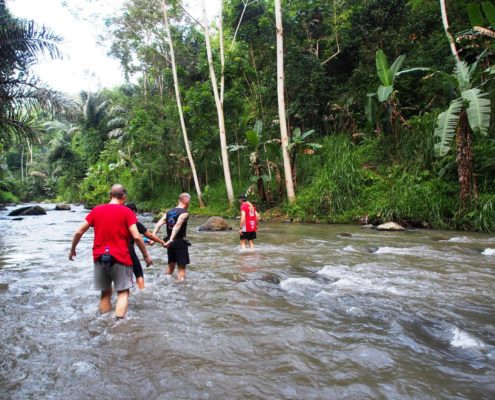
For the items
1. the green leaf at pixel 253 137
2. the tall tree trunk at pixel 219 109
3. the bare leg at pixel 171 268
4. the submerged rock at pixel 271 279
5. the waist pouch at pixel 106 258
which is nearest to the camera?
the waist pouch at pixel 106 258

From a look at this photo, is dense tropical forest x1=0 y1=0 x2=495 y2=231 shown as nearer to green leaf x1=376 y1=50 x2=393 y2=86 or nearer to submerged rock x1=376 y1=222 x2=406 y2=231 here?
green leaf x1=376 y1=50 x2=393 y2=86

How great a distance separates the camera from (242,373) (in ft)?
10.4

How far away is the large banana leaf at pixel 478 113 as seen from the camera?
33.6 feet

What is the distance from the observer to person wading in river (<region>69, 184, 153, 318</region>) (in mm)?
4559

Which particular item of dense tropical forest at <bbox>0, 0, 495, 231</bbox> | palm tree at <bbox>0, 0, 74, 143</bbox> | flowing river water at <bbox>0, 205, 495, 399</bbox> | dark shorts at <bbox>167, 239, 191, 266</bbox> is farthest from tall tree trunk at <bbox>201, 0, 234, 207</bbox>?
dark shorts at <bbox>167, 239, 191, 266</bbox>

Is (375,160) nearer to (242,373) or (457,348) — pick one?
(457,348)

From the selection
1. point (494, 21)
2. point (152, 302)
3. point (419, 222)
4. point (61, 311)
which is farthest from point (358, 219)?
point (61, 311)

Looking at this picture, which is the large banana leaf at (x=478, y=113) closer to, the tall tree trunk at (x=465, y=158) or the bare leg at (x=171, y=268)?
the tall tree trunk at (x=465, y=158)

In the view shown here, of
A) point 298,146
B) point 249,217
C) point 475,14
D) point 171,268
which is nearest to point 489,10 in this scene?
point 475,14

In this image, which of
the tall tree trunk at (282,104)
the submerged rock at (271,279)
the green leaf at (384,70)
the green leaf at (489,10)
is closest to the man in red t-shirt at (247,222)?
the submerged rock at (271,279)

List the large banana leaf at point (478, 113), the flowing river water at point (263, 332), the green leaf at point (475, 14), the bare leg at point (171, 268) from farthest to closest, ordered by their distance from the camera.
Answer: the green leaf at point (475, 14)
the large banana leaf at point (478, 113)
the bare leg at point (171, 268)
the flowing river water at point (263, 332)

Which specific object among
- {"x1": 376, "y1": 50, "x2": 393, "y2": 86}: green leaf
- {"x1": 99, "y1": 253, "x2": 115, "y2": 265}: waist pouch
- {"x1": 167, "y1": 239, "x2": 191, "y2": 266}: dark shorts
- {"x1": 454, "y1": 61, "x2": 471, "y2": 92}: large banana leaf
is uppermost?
{"x1": 376, "y1": 50, "x2": 393, "y2": 86}: green leaf

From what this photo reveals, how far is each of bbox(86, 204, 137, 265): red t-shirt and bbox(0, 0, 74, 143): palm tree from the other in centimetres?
983

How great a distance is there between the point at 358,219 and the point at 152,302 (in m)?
10.9
